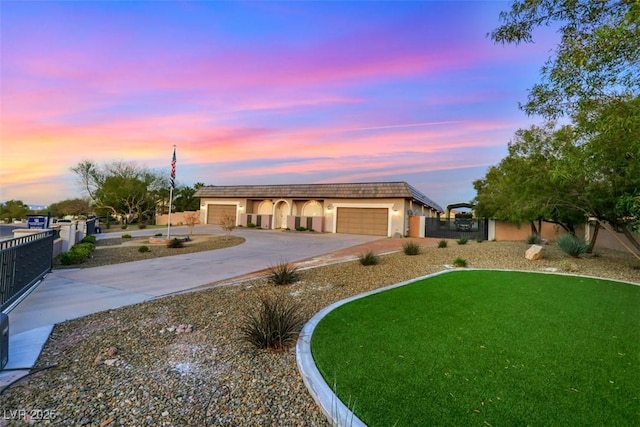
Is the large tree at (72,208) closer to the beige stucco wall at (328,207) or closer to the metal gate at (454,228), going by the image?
the beige stucco wall at (328,207)

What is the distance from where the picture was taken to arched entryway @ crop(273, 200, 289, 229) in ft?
98.0

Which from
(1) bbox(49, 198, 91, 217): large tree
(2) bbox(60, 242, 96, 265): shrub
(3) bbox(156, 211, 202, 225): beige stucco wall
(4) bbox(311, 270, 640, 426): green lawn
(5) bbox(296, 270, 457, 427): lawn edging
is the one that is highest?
(1) bbox(49, 198, 91, 217): large tree

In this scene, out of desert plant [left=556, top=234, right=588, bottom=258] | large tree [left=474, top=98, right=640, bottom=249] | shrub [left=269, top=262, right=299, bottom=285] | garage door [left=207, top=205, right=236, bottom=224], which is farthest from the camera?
garage door [left=207, top=205, right=236, bottom=224]

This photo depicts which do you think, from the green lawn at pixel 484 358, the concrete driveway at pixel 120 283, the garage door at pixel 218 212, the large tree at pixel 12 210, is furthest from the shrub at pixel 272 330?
the large tree at pixel 12 210

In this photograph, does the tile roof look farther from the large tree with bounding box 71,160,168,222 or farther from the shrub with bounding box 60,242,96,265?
the shrub with bounding box 60,242,96,265

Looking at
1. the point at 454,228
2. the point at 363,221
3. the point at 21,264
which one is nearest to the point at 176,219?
the point at 363,221

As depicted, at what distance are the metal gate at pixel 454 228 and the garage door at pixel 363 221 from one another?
132 inches

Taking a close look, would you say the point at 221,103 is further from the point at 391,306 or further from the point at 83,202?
the point at 83,202

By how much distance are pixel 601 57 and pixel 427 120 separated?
40.3 ft

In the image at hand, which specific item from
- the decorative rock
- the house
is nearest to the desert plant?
the decorative rock

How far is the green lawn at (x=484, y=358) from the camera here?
280cm

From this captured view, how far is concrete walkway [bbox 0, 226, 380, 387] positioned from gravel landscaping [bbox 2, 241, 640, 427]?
30 cm

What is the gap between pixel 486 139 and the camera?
1488 cm

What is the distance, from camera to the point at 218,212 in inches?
1326
